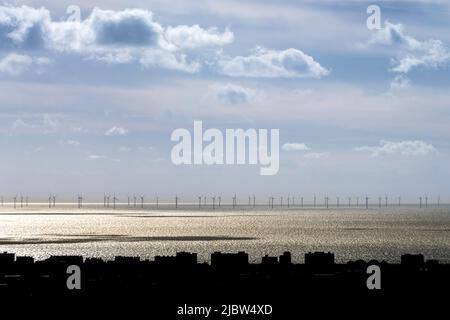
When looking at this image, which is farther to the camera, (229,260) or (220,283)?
(229,260)

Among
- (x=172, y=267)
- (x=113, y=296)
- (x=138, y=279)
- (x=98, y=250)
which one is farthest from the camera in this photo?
(x=98, y=250)

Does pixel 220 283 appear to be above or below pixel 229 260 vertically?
below

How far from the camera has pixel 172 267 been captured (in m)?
57.7

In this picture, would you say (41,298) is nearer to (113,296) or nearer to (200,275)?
(113,296)

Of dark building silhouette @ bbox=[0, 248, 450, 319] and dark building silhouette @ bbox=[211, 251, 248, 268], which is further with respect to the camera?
dark building silhouette @ bbox=[211, 251, 248, 268]

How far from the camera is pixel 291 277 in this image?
180 ft

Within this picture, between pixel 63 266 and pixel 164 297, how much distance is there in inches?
378

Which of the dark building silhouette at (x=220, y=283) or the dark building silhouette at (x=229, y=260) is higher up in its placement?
the dark building silhouette at (x=229, y=260)

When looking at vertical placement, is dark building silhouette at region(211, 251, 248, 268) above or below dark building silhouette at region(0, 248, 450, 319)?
above

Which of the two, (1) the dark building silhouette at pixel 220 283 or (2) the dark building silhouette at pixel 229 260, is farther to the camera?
(2) the dark building silhouette at pixel 229 260

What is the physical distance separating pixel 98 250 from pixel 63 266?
461 ft
